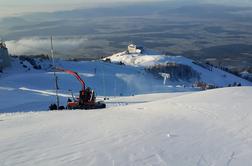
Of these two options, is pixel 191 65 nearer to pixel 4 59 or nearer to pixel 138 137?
pixel 4 59

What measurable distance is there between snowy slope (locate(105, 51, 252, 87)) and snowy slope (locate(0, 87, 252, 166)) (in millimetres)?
86428

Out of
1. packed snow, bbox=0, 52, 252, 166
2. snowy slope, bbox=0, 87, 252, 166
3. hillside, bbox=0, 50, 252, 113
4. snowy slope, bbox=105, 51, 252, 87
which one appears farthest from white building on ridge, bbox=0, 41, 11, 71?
snowy slope, bbox=0, 87, 252, 166

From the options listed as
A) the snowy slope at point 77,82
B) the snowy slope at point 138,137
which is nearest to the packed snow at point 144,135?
the snowy slope at point 138,137

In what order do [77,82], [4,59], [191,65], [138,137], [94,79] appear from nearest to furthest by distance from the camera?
[138,137], [77,82], [94,79], [4,59], [191,65]

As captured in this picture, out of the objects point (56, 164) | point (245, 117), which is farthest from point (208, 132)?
point (56, 164)

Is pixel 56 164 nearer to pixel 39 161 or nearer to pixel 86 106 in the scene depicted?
pixel 39 161

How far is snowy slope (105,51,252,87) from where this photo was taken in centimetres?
10944

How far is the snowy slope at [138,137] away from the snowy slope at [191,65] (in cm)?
8643

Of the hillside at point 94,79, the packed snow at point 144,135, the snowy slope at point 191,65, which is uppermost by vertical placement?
the packed snow at point 144,135

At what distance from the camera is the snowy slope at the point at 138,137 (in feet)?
36.6

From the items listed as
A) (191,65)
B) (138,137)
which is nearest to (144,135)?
(138,137)

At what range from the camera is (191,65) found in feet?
393

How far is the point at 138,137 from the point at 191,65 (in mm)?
107857

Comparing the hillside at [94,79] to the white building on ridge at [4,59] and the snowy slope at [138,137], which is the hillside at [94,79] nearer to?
the white building on ridge at [4,59]
